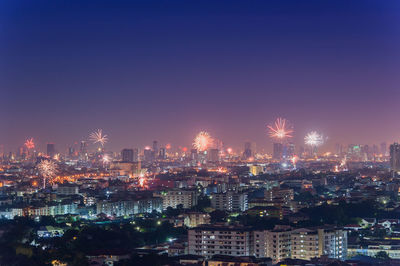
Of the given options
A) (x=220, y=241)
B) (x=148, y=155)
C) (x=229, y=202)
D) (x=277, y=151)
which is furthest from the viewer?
(x=277, y=151)

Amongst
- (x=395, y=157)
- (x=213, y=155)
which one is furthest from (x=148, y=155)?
(x=395, y=157)

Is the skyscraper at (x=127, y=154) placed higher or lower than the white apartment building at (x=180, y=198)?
higher

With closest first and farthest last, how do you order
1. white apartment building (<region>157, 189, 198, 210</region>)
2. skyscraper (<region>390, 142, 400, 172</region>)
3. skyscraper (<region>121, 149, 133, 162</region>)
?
white apartment building (<region>157, 189, 198, 210</region>)
skyscraper (<region>390, 142, 400, 172</region>)
skyscraper (<region>121, 149, 133, 162</region>)

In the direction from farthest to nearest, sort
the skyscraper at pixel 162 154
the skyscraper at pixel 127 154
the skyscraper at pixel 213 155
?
1. the skyscraper at pixel 162 154
2. the skyscraper at pixel 213 155
3. the skyscraper at pixel 127 154

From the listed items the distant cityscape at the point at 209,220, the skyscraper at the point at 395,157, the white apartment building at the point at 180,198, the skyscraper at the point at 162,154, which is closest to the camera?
the distant cityscape at the point at 209,220

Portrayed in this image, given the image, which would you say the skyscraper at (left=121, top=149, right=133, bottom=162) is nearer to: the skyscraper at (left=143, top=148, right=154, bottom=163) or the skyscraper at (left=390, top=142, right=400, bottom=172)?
the skyscraper at (left=143, top=148, right=154, bottom=163)

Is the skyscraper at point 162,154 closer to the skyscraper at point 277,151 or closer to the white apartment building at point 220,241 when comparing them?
the skyscraper at point 277,151

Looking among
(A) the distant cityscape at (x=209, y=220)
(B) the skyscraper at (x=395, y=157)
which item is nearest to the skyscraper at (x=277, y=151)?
(B) the skyscraper at (x=395, y=157)

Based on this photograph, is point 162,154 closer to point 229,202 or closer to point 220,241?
point 229,202

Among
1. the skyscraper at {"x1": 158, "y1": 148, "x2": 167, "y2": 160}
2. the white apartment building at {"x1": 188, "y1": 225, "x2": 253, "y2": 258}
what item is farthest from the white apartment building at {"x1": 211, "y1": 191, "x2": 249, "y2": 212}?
the skyscraper at {"x1": 158, "y1": 148, "x2": 167, "y2": 160}

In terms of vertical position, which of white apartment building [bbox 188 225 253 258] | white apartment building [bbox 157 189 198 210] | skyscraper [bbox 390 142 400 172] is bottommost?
white apartment building [bbox 188 225 253 258]

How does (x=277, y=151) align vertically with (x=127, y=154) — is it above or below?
above

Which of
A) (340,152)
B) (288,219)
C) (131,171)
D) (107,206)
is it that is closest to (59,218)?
(107,206)
